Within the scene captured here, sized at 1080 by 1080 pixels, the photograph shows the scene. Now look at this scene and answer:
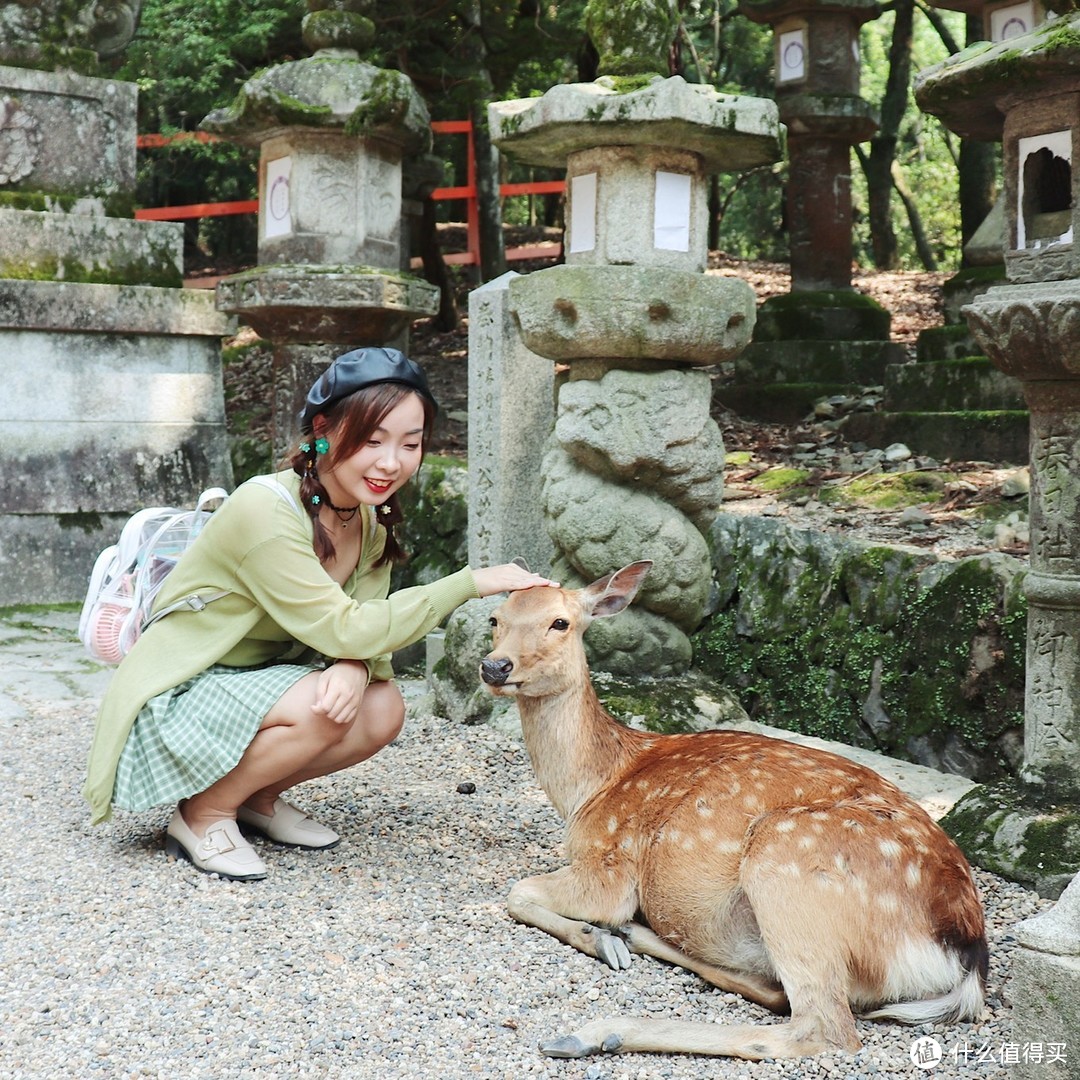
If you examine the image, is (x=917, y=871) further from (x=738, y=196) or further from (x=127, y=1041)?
Answer: (x=738, y=196)

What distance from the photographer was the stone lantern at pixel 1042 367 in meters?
3.45

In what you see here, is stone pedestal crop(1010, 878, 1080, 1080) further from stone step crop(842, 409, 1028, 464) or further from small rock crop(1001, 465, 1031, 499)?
stone step crop(842, 409, 1028, 464)

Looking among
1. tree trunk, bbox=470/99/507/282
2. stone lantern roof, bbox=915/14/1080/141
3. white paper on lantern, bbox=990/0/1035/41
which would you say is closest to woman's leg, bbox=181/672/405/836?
stone lantern roof, bbox=915/14/1080/141

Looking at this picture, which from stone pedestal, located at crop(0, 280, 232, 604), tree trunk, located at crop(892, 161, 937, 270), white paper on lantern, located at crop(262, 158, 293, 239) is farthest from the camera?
tree trunk, located at crop(892, 161, 937, 270)

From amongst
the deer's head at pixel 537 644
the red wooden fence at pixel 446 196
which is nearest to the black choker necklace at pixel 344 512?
the deer's head at pixel 537 644

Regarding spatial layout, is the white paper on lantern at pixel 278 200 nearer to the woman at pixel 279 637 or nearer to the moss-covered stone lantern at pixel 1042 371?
the woman at pixel 279 637

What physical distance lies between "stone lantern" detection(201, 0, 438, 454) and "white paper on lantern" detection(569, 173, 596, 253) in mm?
2194

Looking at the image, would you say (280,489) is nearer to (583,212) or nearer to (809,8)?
(583,212)

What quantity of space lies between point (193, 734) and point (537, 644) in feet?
3.14

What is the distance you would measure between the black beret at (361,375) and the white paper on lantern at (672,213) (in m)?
1.63

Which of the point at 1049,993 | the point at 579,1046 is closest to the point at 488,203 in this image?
the point at 579,1046

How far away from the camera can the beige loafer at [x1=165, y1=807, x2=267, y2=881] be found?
3.49 metres

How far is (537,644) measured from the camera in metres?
3.33

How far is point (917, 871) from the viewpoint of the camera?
2.77 m
